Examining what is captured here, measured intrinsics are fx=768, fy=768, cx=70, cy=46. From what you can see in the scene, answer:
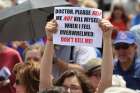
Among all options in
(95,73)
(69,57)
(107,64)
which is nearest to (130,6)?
(69,57)

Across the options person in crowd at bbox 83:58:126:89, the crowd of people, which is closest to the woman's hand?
the crowd of people

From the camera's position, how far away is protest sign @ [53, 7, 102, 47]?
7.30 m

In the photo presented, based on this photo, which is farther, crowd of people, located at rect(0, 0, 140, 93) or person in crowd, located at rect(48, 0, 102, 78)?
person in crowd, located at rect(48, 0, 102, 78)

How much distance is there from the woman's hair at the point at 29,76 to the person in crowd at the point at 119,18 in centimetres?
→ 647

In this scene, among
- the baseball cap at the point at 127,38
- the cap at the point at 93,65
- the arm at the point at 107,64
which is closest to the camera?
the arm at the point at 107,64

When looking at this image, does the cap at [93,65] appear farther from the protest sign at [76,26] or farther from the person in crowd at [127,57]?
the protest sign at [76,26]

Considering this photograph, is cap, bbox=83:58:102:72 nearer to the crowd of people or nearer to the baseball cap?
the crowd of people

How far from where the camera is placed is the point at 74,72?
292 inches

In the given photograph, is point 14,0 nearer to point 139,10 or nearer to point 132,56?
point 139,10

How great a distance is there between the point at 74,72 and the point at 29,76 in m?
0.44

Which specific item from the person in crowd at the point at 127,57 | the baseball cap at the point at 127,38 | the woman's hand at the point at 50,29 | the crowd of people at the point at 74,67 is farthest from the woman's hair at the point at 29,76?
the baseball cap at the point at 127,38

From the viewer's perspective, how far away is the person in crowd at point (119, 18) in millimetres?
13953

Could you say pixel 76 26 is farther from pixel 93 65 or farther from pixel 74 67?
pixel 74 67

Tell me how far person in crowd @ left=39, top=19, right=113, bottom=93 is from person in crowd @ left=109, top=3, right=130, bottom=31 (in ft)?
21.8
